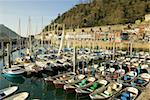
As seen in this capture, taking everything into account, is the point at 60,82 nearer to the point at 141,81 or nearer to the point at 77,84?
the point at 77,84

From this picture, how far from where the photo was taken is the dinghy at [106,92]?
2022cm

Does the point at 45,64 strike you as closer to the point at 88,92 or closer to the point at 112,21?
the point at 88,92

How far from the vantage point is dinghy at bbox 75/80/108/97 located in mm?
21955

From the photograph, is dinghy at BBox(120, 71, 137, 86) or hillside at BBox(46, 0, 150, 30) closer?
dinghy at BBox(120, 71, 137, 86)

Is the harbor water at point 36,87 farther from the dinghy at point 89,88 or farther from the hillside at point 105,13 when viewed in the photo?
the hillside at point 105,13

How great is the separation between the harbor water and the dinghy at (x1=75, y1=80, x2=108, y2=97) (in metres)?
1.01

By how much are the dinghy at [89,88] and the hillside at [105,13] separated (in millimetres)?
73746

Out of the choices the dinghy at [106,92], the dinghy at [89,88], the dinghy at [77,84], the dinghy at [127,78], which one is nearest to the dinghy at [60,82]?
the dinghy at [77,84]

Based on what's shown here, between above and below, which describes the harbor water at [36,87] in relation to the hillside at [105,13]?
below

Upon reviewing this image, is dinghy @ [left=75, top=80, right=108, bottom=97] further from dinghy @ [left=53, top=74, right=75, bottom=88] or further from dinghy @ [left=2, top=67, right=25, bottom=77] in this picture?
dinghy @ [left=2, top=67, right=25, bottom=77]

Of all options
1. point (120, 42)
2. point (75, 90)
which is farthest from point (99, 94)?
point (120, 42)

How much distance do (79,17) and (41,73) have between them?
8993 cm

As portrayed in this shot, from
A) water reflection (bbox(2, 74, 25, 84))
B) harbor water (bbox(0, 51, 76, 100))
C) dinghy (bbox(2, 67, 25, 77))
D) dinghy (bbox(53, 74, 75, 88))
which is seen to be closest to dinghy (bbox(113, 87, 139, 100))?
harbor water (bbox(0, 51, 76, 100))

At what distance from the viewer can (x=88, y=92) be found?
22000 mm
